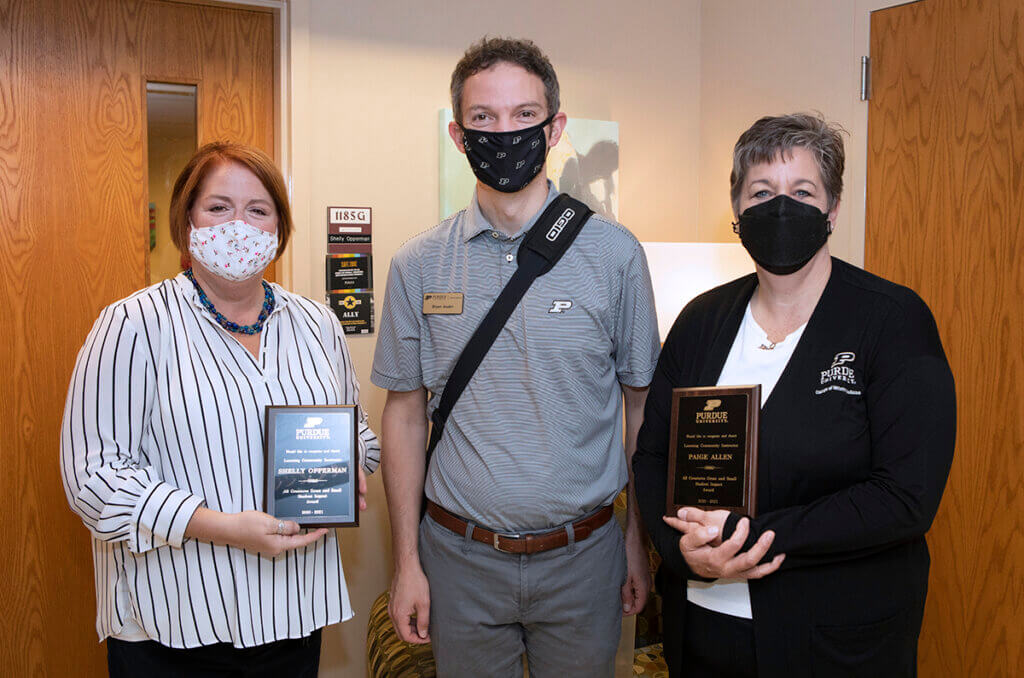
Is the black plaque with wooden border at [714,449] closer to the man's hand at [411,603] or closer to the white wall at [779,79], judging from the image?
the man's hand at [411,603]

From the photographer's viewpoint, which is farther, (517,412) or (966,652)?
(966,652)

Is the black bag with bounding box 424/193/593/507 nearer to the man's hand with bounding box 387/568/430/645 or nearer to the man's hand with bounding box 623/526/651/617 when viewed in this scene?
the man's hand with bounding box 387/568/430/645

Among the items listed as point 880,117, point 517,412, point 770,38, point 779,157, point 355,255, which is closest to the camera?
point 779,157

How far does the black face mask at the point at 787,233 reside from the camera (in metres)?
1.50

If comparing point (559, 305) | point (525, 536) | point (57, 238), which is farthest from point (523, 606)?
point (57, 238)

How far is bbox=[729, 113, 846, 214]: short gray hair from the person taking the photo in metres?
1.51

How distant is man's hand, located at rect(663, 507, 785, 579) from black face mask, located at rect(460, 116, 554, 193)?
0.76 m

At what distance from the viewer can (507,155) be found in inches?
68.8

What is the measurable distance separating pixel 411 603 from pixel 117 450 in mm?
697

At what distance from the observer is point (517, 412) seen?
174 centimetres

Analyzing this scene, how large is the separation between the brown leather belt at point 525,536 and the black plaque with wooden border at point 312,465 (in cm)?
24

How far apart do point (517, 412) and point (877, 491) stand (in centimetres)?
70

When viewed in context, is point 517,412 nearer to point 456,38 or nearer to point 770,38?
point 456,38

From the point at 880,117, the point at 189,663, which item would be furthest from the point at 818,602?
the point at 880,117
